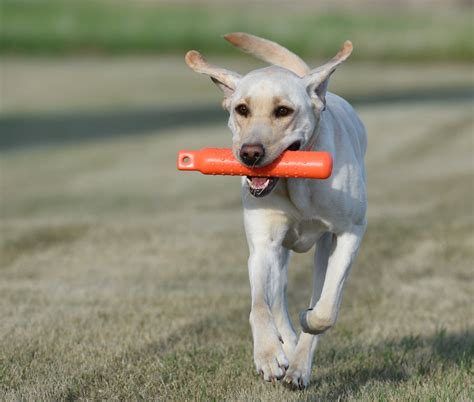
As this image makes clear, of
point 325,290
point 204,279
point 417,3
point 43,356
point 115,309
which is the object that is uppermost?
point 325,290

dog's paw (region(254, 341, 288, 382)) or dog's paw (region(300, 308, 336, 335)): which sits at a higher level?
dog's paw (region(254, 341, 288, 382))

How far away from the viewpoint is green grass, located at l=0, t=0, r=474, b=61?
44781 mm

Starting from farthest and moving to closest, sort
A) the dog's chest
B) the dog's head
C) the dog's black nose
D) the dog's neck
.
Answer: the dog's chest, the dog's neck, the dog's head, the dog's black nose

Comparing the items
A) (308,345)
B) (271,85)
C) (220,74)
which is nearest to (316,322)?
(308,345)


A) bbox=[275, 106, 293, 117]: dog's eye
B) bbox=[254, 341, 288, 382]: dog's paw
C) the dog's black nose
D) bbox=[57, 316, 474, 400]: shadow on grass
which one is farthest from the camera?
bbox=[57, 316, 474, 400]: shadow on grass

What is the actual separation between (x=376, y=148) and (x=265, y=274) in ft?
53.2

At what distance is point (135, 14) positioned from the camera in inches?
1887

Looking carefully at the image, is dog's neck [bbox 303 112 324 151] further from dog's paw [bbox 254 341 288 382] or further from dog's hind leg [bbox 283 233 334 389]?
dog's paw [bbox 254 341 288 382]

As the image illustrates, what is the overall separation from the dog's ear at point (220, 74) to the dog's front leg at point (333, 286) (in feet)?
3.51

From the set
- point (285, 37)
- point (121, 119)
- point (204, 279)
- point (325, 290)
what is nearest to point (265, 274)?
point (325, 290)

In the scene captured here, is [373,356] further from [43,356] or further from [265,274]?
[43,356]

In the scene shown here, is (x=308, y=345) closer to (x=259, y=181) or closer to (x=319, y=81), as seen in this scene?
(x=259, y=181)

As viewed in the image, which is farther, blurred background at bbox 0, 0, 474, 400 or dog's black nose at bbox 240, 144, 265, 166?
blurred background at bbox 0, 0, 474, 400

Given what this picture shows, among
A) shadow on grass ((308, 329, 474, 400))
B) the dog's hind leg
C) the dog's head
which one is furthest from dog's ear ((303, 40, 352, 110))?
shadow on grass ((308, 329, 474, 400))
